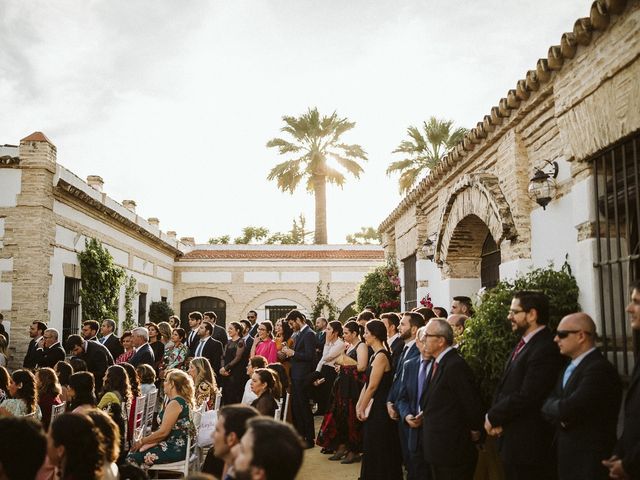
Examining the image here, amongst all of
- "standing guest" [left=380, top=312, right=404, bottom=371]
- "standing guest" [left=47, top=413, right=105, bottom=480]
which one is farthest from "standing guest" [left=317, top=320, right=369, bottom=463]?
"standing guest" [left=47, top=413, right=105, bottom=480]

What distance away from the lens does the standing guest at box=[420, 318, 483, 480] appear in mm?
4410

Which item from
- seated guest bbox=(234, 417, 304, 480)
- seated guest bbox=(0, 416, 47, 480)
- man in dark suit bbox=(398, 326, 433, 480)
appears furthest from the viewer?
man in dark suit bbox=(398, 326, 433, 480)

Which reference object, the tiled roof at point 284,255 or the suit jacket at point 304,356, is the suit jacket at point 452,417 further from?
the tiled roof at point 284,255

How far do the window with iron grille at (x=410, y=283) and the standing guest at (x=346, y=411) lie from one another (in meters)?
5.55

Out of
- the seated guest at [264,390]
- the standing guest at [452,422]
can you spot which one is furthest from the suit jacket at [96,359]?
the standing guest at [452,422]

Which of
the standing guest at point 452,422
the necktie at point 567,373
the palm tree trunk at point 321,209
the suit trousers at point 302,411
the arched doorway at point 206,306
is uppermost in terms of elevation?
the palm tree trunk at point 321,209

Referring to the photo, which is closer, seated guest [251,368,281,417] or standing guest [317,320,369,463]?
seated guest [251,368,281,417]

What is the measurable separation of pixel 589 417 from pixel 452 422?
1.09 meters

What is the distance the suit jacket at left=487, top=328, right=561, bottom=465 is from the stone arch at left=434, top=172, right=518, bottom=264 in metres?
3.26

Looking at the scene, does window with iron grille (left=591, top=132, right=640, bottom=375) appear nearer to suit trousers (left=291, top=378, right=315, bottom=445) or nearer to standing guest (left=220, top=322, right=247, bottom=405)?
suit trousers (left=291, top=378, right=315, bottom=445)

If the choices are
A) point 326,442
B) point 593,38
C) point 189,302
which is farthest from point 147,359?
point 189,302

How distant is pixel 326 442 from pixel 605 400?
4788 millimetres

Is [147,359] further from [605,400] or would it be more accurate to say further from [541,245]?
[605,400]

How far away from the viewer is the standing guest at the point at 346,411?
23.8 feet
